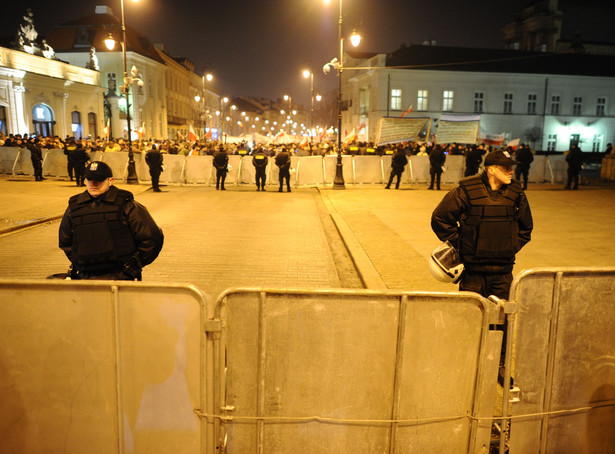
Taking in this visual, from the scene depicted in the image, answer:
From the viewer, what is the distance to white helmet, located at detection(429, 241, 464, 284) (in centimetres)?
425

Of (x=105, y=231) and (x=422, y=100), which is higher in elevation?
(x=422, y=100)

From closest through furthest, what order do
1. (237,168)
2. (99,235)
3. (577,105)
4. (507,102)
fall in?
(99,235) < (237,168) < (507,102) < (577,105)

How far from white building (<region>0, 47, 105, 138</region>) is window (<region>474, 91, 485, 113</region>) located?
128 feet

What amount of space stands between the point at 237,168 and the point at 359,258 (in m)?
16.0

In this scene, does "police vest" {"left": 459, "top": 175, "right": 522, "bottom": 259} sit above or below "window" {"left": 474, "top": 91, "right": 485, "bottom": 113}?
below

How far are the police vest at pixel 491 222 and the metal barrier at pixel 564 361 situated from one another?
1.11 m

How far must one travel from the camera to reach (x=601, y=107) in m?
56.8

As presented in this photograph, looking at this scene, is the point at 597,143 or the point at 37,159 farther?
the point at 597,143

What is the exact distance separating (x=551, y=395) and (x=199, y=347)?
2.13 meters

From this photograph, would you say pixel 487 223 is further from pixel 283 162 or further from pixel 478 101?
pixel 478 101

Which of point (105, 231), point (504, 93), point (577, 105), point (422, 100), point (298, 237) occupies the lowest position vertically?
point (298, 237)

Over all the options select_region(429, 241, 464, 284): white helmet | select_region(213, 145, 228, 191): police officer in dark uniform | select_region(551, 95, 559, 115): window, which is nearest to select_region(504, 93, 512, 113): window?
select_region(551, 95, 559, 115): window

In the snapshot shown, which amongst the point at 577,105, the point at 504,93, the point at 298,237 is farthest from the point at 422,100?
the point at 298,237

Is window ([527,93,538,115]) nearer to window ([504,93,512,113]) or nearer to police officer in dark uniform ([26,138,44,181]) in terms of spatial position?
window ([504,93,512,113])
